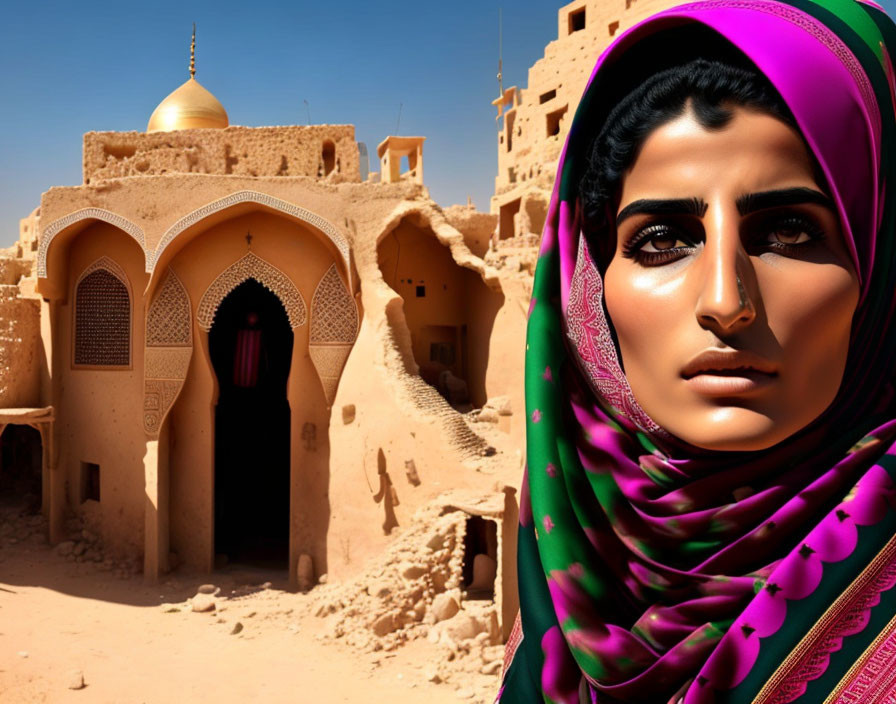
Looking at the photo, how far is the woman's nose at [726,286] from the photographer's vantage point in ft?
3.09

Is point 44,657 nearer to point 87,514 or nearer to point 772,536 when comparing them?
point 87,514

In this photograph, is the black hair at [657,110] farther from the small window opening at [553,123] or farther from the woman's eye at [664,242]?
the small window opening at [553,123]

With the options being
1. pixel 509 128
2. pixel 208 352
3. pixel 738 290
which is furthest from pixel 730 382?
pixel 509 128

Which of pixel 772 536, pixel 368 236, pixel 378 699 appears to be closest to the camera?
pixel 772 536

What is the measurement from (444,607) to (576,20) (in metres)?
20.4

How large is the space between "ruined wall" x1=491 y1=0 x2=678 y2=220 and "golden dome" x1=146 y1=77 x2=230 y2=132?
804 cm

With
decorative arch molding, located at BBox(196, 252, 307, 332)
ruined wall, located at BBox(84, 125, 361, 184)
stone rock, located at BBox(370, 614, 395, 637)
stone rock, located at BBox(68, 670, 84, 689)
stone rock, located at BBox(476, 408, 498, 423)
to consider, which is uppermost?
ruined wall, located at BBox(84, 125, 361, 184)

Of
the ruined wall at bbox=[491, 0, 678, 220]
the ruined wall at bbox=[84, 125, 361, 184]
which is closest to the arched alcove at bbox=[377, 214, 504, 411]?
the ruined wall at bbox=[84, 125, 361, 184]

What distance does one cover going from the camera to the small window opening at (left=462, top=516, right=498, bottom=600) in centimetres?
823

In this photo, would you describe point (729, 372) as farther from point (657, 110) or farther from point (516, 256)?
point (516, 256)

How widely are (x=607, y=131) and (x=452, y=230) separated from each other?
9544mm

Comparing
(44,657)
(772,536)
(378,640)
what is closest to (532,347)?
(772,536)

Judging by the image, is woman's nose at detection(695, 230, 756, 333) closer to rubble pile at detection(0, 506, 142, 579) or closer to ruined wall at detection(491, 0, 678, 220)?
rubble pile at detection(0, 506, 142, 579)

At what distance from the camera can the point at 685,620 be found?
1.05 meters
